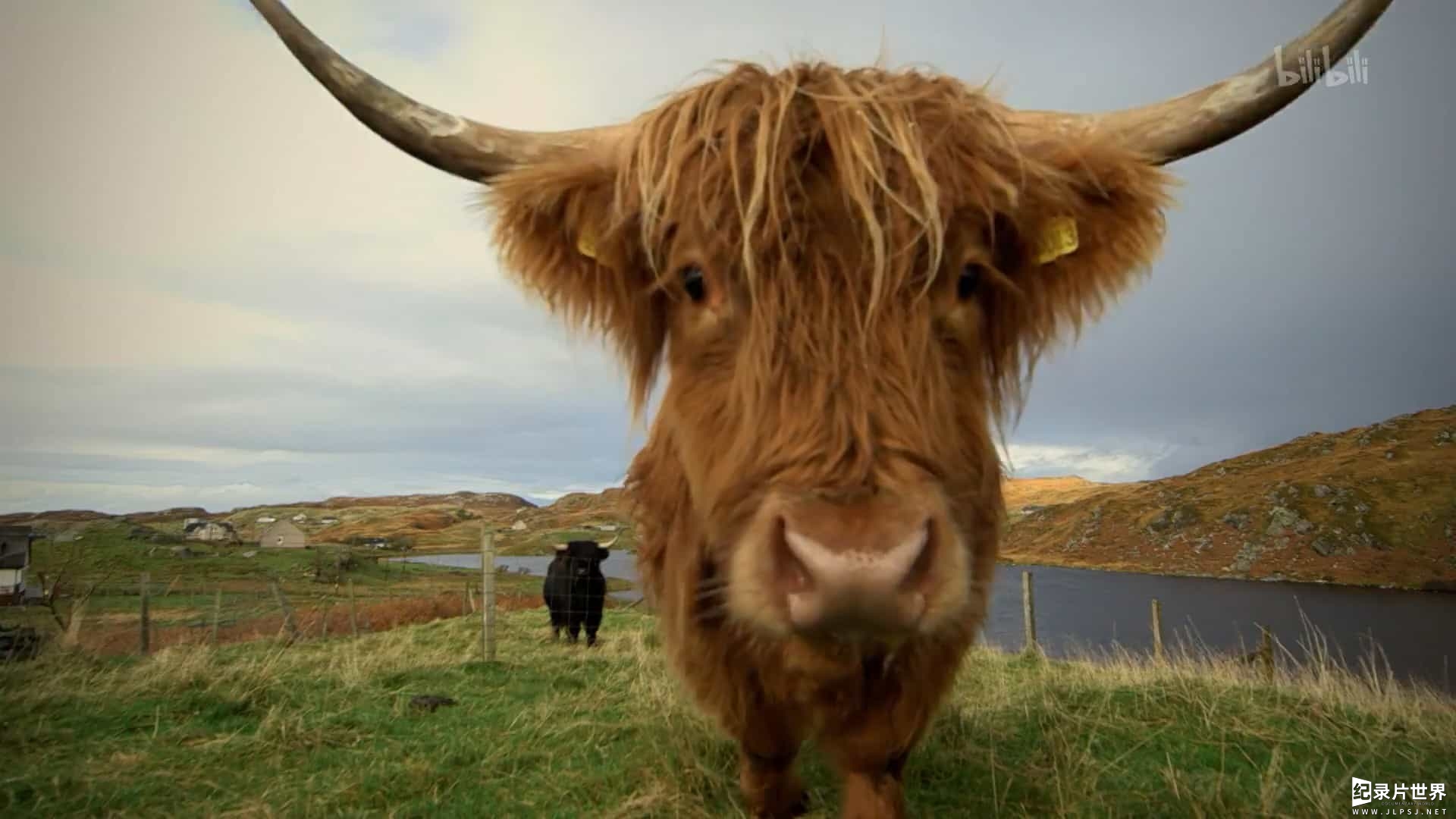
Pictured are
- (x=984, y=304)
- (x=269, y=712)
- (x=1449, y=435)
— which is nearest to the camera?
(x=984, y=304)

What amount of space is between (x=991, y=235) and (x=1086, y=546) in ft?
154

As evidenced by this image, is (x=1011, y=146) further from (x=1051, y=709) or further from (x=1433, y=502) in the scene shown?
(x=1433, y=502)

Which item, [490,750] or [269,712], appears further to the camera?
[269,712]

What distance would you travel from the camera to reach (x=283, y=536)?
62.6 metres

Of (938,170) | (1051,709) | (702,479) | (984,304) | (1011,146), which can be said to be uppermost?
(1011,146)

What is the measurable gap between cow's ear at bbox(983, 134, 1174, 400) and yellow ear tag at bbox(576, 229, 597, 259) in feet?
4.04

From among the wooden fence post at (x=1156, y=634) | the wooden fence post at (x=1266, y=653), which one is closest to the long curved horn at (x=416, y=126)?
the wooden fence post at (x=1266, y=653)

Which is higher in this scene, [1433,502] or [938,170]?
[938,170]

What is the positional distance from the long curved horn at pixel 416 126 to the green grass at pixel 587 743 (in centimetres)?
276

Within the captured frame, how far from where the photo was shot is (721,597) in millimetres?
2193

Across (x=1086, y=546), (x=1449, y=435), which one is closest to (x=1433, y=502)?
(x=1449, y=435)

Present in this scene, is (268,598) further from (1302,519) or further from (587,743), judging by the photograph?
(1302,519)

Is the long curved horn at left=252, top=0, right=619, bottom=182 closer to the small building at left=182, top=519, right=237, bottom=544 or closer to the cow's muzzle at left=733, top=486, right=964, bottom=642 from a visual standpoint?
the cow's muzzle at left=733, top=486, right=964, bottom=642

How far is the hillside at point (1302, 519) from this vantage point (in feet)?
82.1
